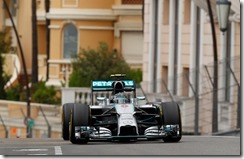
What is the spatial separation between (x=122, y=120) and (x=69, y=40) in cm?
4296

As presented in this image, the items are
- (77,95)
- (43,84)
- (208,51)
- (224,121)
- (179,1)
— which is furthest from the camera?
(43,84)

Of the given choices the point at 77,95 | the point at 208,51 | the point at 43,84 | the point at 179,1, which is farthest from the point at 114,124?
the point at 43,84

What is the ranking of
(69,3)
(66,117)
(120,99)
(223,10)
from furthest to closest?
(69,3), (223,10), (66,117), (120,99)

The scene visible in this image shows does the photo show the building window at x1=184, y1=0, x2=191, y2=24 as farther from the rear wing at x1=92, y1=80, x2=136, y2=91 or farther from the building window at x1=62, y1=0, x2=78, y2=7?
the rear wing at x1=92, y1=80, x2=136, y2=91

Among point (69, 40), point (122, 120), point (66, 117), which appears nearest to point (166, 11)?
A: point (69, 40)

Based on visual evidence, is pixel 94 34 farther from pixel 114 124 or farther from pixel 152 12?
pixel 114 124

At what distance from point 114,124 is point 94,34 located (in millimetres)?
41379

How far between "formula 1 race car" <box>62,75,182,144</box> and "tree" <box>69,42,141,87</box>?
100.0ft

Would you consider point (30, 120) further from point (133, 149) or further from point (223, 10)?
point (133, 149)

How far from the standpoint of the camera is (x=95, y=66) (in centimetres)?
5525

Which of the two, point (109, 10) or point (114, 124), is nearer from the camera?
point (114, 124)

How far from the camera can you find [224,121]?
129 ft

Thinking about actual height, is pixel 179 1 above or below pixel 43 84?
above

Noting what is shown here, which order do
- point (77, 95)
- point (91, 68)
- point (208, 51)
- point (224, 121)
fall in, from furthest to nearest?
point (91, 68), point (77, 95), point (208, 51), point (224, 121)
